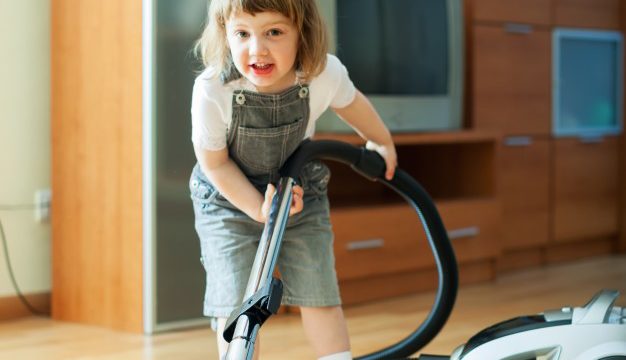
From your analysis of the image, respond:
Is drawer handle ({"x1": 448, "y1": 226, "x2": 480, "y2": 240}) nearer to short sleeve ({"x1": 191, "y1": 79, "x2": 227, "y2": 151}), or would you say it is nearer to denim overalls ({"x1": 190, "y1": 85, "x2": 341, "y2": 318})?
denim overalls ({"x1": 190, "y1": 85, "x2": 341, "y2": 318})

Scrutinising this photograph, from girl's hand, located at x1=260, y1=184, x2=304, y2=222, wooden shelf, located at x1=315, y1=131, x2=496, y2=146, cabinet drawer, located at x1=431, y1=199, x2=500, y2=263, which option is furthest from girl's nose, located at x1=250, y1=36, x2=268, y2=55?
cabinet drawer, located at x1=431, y1=199, x2=500, y2=263

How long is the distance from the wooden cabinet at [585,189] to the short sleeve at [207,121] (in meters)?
2.35

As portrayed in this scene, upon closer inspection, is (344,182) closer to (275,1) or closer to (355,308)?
(355,308)

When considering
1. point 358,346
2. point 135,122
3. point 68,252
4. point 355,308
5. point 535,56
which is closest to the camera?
point 358,346

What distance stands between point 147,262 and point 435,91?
4.04 feet

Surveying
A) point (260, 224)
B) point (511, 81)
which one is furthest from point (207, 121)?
point (511, 81)

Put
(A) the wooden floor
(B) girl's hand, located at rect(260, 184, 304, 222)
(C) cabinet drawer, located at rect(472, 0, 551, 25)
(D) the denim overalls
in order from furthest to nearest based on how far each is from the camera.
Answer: (C) cabinet drawer, located at rect(472, 0, 551, 25)
(A) the wooden floor
(D) the denim overalls
(B) girl's hand, located at rect(260, 184, 304, 222)

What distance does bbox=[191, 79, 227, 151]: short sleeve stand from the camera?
1758 millimetres

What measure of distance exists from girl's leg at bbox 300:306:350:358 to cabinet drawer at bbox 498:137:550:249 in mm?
1849

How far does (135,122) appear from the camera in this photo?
8.60ft

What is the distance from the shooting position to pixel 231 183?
1770 mm

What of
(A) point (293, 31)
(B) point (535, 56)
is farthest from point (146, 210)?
(B) point (535, 56)

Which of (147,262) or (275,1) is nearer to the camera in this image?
(275,1)

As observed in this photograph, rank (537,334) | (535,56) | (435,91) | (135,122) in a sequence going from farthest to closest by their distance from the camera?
(535,56), (435,91), (135,122), (537,334)
